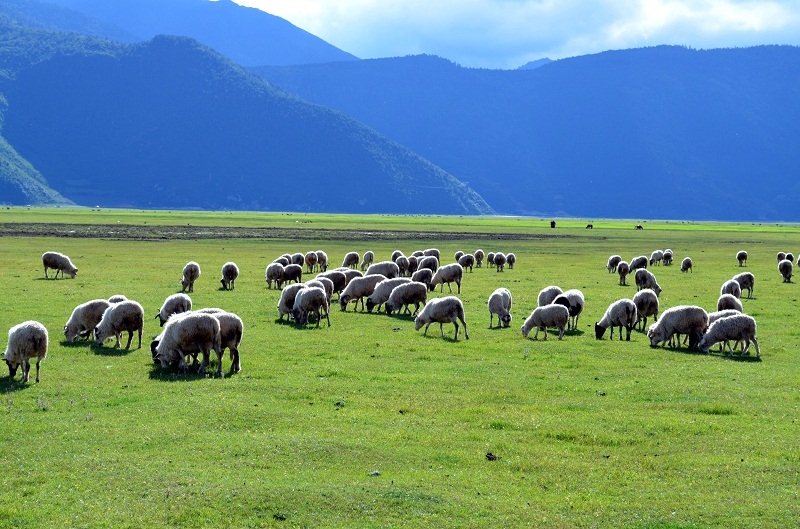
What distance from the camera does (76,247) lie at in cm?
6694

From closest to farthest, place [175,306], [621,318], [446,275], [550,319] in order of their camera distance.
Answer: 1. [175,306]
2. [550,319]
3. [621,318]
4. [446,275]

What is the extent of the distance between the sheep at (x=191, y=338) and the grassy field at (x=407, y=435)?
56 cm

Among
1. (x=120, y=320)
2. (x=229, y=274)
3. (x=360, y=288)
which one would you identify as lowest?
(x=120, y=320)

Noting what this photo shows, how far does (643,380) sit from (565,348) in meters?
4.15

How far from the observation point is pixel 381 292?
30.8m

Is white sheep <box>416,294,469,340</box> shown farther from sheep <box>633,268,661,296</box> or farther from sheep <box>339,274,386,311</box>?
sheep <box>633,268,661,296</box>

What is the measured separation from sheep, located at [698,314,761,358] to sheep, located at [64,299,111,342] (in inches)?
645

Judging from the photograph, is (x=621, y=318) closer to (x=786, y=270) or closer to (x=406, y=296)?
(x=406, y=296)

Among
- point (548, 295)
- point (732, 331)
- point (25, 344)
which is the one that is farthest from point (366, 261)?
point (25, 344)

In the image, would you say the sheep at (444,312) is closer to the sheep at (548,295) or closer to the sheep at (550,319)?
the sheep at (550,319)

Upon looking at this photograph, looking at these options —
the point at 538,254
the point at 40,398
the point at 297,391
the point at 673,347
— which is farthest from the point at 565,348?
the point at 538,254

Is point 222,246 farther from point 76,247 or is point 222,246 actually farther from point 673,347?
point 673,347

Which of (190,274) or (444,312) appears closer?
(444,312)

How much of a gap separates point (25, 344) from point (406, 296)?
14.8 m
